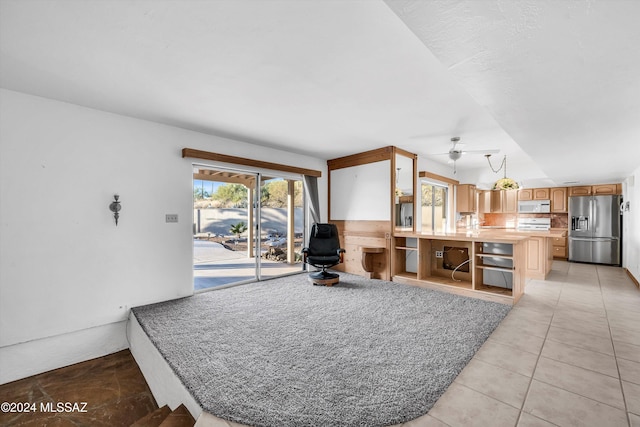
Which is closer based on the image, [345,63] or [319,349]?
[345,63]

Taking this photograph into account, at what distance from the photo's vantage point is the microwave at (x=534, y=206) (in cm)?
734

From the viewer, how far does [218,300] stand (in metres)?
3.68

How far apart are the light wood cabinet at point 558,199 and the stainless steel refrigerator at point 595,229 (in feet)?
0.80

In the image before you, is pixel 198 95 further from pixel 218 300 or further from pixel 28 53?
pixel 218 300

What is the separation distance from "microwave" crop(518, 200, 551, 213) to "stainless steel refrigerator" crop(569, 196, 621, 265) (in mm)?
491

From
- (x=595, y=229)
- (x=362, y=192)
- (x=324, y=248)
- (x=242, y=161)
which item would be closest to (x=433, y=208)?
(x=362, y=192)

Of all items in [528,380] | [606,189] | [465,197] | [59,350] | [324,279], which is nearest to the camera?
[528,380]

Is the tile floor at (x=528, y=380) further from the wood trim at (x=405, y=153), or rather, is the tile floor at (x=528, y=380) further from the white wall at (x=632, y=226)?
the wood trim at (x=405, y=153)

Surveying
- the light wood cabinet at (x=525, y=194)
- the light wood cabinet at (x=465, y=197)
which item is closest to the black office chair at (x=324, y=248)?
the light wood cabinet at (x=465, y=197)

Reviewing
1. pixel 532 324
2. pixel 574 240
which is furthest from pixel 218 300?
pixel 574 240

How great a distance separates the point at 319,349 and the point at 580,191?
8597mm

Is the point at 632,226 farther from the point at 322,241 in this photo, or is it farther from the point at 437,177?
the point at 322,241

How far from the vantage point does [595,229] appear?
658 cm

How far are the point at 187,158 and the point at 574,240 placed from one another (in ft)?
30.5
